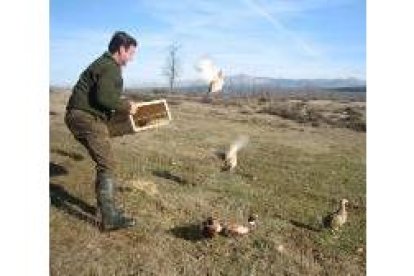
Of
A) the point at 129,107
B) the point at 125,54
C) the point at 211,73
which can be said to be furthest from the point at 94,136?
the point at 211,73

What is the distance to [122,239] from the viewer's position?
5316mm

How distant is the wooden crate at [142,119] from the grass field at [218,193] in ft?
0.57

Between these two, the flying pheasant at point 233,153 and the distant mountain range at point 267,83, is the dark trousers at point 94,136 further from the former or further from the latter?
the flying pheasant at point 233,153

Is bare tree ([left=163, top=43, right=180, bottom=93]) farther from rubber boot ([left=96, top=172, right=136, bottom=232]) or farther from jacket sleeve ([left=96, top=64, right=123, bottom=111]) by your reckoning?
rubber boot ([left=96, top=172, right=136, bottom=232])

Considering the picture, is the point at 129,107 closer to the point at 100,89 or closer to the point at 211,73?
the point at 100,89

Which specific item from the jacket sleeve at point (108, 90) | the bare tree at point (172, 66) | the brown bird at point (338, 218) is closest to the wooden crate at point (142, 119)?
the jacket sleeve at point (108, 90)

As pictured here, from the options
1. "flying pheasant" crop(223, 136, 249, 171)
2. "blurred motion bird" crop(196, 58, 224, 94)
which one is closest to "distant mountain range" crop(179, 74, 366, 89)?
"blurred motion bird" crop(196, 58, 224, 94)

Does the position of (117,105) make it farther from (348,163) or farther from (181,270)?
(348,163)

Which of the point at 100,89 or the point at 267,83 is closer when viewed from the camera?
the point at 100,89

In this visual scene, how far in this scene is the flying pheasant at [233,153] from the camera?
5.69 metres

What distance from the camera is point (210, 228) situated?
5.27 m

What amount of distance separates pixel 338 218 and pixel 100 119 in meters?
1.89

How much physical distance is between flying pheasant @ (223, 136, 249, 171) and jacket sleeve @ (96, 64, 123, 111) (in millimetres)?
975
